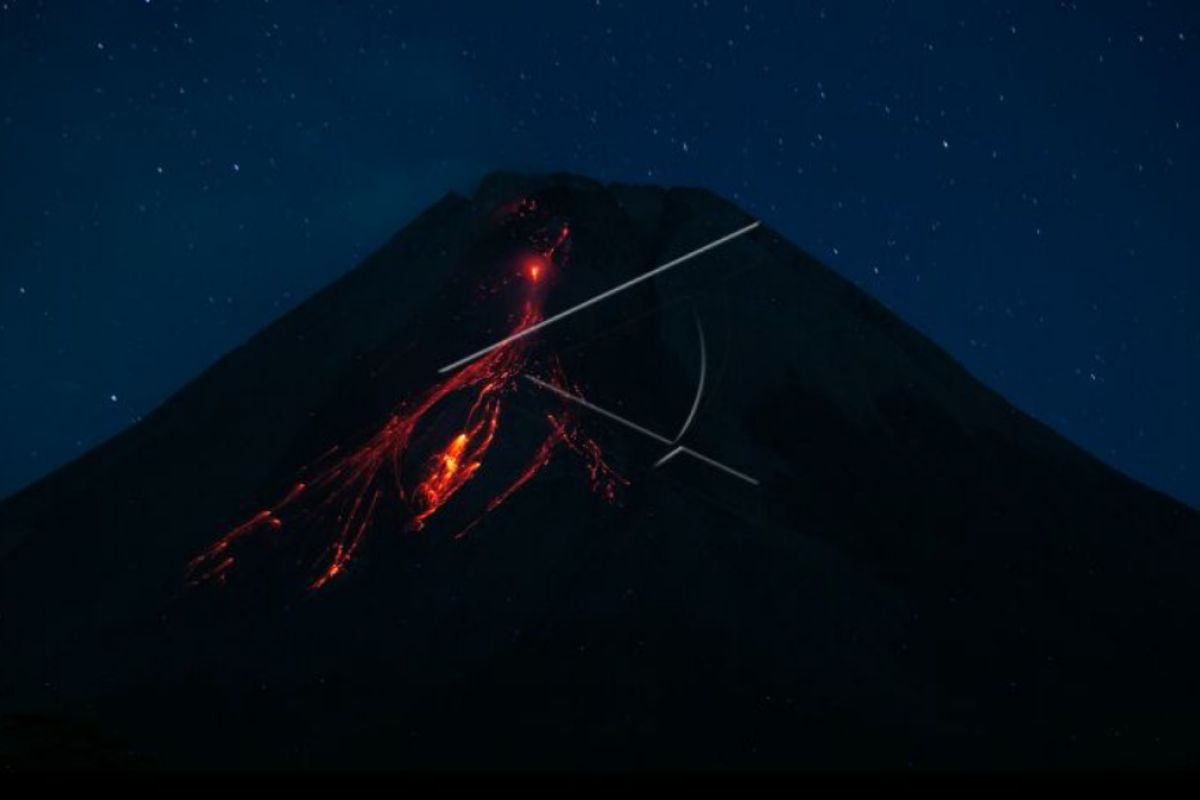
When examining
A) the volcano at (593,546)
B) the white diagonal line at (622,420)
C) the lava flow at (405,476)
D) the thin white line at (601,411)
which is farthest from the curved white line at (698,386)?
the lava flow at (405,476)

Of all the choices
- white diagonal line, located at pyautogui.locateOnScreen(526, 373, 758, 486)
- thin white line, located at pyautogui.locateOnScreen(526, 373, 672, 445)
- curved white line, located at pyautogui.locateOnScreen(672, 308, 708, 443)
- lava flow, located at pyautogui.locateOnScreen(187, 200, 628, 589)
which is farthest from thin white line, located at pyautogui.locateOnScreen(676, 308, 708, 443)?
lava flow, located at pyautogui.locateOnScreen(187, 200, 628, 589)

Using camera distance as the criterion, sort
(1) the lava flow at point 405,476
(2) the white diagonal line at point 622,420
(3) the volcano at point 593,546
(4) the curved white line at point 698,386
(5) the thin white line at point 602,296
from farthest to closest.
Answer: (5) the thin white line at point 602,296 → (4) the curved white line at point 698,386 → (2) the white diagonal line at point 622,420 → (1) the lava flow at point 405,476 → (3) the volcano at point 593,546

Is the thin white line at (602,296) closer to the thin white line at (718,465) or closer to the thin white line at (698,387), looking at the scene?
the thin white line at (698,387)

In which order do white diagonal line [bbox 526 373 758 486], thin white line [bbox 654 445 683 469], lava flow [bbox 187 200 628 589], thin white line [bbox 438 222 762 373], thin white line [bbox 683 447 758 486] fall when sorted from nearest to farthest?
lava flow [bbox 187 200 628 589] < thin white line [bbox 654 445 683 469] < thin white line [bbox 683 447 758 486] < white diagonal line [bbox 526 373 758 486] < thin white line [bbox 438 222 762 373]

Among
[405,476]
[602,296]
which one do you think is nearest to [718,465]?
[405,476]

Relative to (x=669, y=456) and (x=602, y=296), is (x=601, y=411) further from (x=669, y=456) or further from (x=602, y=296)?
(x=602, y=296)

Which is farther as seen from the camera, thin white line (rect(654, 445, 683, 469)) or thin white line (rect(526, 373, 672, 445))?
thin white line (rect(526, 373, 672, 445))

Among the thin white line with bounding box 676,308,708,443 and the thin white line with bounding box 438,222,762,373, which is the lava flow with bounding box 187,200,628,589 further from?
the thin white line with bounding box 676,308,708,443
